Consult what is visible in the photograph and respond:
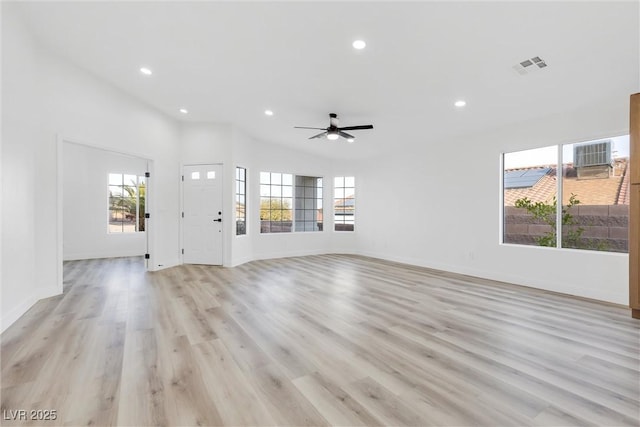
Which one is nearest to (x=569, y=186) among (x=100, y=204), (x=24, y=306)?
(x=24, y=306)

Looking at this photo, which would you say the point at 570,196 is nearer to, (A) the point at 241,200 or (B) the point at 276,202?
(B) the point at 276,202

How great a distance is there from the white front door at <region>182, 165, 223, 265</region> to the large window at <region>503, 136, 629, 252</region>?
553 cm

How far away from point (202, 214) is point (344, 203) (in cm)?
Result: 385

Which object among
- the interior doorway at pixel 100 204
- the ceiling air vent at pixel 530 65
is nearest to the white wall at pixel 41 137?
the interior doorway at pixel 100 204

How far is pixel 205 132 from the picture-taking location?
242 inches

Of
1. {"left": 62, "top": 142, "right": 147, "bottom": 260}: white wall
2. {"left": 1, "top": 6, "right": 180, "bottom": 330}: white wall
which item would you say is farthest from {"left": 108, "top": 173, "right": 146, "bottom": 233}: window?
{"left": 1, "top": 6, "right": 180, "bottom": 330}: white wall

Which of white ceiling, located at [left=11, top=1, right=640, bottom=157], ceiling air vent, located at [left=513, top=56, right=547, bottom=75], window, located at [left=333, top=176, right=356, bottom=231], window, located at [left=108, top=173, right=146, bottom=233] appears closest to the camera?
white ceiling, located at [left=11, top=1, right=640, bottom=157]

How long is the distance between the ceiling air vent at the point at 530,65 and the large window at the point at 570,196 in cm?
191

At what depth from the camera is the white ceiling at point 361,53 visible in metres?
2.58

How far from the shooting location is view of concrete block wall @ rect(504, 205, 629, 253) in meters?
3.96

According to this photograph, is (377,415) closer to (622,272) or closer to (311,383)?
(311,383)

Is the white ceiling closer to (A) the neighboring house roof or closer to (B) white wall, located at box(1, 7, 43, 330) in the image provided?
(B) white wall, located at box(1, 7, 43, 330)

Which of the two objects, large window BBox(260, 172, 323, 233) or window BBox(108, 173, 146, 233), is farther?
window BBox(108, 173, 146, 233)

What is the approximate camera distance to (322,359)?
2.29m
